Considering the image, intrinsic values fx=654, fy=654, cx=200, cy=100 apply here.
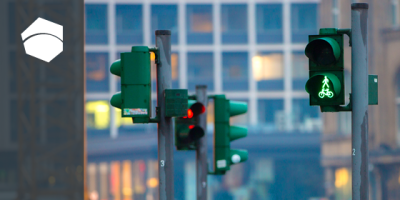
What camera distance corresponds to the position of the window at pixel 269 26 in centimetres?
4331

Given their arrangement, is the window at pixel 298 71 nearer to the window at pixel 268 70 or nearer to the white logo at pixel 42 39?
the window at pixel 268 70

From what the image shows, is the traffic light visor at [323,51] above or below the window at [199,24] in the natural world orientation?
below

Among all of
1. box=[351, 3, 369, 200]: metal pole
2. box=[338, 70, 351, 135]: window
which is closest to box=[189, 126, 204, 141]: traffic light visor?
box=[351, 3, 369, 200]: metal pole

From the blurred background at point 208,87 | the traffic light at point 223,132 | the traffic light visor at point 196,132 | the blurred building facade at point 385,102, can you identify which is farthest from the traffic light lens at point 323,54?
the blurred background at point 208,87

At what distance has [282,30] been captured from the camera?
4331 centimetres

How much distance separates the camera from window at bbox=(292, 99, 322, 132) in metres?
42.5

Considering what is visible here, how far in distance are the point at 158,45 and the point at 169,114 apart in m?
0.70

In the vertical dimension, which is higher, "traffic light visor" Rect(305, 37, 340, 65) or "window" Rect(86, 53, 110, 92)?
"window" Rect(86, 53, 110, 92)

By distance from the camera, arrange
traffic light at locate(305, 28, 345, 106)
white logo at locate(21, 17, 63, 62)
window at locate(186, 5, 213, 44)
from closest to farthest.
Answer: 1. traffic light at locate(305, 28, 345, 106)
2. white logo at locate(21, 17, 63, 62)
3. window at locate(186, 5, 213, 44)

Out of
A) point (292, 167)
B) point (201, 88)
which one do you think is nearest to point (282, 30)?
point (292, 167)

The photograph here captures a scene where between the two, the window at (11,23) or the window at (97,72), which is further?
the window at (11,23)

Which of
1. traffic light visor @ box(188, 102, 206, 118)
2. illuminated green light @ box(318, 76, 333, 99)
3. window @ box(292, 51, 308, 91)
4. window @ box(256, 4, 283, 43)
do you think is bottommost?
traffic light visor @ box(188, 102, 206, 118)

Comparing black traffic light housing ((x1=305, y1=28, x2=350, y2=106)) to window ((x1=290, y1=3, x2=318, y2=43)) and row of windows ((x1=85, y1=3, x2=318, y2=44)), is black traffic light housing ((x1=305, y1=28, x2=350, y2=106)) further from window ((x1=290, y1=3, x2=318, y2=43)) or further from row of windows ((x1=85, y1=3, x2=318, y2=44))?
window ((x1=290, y1=3, x2=318, y2=43))

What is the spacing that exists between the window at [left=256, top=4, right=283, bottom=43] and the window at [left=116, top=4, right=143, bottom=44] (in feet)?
25.6
